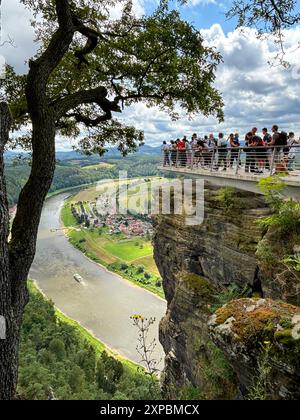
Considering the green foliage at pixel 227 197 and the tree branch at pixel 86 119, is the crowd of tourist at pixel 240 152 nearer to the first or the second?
the green foliage at pixel 227 197

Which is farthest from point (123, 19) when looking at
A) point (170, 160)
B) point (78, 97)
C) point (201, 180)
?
point (170, 160)

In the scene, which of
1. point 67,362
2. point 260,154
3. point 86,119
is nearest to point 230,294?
point 260,154

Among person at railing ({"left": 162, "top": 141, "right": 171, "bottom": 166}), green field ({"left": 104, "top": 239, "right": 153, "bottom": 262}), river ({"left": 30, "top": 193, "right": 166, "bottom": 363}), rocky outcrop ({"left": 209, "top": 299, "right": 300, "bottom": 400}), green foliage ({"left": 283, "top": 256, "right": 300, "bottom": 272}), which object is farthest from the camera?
green field ({"left": 104, "top": 239, "right": 153, "bottom": 262})

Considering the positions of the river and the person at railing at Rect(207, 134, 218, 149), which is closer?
the person at railing at Rect(207, 134, 218, 149)

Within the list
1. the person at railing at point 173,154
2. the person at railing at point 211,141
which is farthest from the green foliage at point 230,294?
the person at railing at point 173,154

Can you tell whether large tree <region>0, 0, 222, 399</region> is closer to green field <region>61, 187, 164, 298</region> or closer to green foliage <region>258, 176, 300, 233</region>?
green foliage <region>258, 176, 300, 233</region>

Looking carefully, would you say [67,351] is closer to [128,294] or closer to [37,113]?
[128,294]

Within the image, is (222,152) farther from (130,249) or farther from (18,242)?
(130,249)

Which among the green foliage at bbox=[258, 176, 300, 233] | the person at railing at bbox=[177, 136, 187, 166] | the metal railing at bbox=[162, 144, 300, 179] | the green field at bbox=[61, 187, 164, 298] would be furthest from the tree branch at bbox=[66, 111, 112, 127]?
the green field at bbox=[61, 187, 164, 298]
